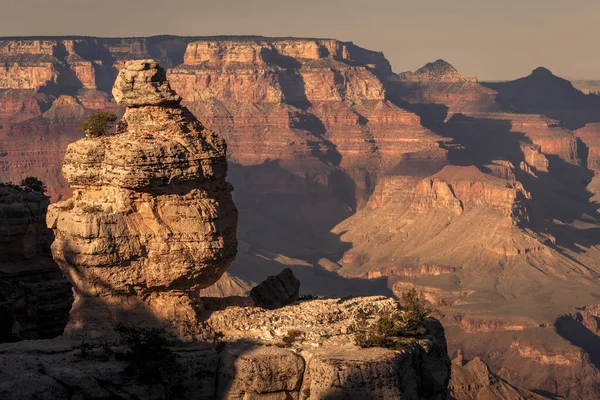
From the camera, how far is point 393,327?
3956 cm

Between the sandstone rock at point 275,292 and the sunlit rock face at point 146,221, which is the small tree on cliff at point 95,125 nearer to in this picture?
the sunlit rock face at point 146,221

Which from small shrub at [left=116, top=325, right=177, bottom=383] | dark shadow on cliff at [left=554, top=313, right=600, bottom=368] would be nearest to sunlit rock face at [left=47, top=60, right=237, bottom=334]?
small shrub at [left=116, top=325, right=177, bottom=383]

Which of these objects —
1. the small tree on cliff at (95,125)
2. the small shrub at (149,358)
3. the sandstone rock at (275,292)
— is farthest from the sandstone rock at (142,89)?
the sandstone rock at (275,292)

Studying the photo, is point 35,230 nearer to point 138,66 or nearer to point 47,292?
point 47,292

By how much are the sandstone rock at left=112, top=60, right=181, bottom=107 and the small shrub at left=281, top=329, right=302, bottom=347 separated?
7.43 metres

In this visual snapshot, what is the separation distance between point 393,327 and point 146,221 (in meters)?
7.62

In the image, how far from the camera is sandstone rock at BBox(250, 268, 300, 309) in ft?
149

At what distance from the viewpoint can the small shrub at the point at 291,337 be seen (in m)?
38.3

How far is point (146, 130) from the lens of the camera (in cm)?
3956

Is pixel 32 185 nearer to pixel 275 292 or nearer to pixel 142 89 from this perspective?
pixel 275 292

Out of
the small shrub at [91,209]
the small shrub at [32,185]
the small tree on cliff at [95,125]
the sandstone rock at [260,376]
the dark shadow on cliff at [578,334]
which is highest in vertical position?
the small tree on cliff at [95,125]

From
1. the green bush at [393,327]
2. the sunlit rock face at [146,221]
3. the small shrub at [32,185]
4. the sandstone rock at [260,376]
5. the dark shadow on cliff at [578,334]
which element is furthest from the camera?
the dark shadow on cliff at [578,334]

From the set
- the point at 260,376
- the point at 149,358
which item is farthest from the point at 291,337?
the point at 149,358

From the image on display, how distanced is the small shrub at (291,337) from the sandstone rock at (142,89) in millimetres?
7431
